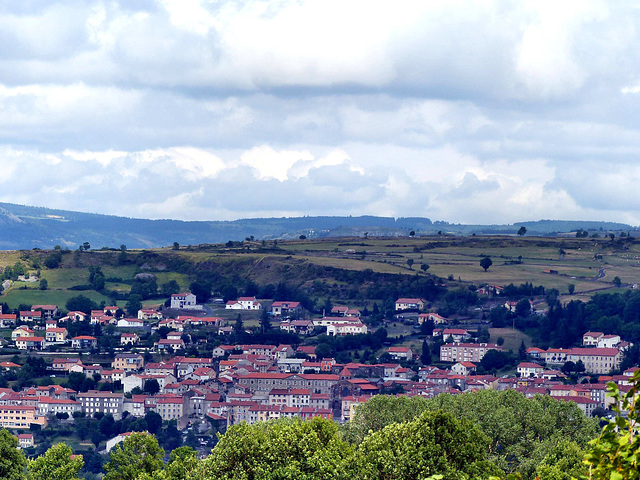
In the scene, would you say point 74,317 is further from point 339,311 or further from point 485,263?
point 485,263

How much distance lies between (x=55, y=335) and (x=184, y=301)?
1097 inches

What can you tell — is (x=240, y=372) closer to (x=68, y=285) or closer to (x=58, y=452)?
(x=68, y=285)

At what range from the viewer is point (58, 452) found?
44844 mm

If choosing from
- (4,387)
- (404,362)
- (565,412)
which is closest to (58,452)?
(565,412)

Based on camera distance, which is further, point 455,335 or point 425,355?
point 455,335

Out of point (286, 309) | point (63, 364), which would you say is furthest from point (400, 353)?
point (63, 364)

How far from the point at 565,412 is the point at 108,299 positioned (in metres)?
119

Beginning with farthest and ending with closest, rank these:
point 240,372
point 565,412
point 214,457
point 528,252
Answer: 1. point 528,252
2. point 240,372
3. point 565,412
4. point 214,457

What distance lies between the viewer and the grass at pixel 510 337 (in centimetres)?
14425

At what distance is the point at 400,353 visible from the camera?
13988 cm

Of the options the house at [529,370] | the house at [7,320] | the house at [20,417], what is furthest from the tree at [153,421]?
the house at [7,320]

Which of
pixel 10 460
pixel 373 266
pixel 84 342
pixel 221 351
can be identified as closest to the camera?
pixel 10 460

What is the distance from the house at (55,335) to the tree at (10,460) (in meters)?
101

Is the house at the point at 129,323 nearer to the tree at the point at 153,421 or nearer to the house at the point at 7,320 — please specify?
the house at the point at 7,320
